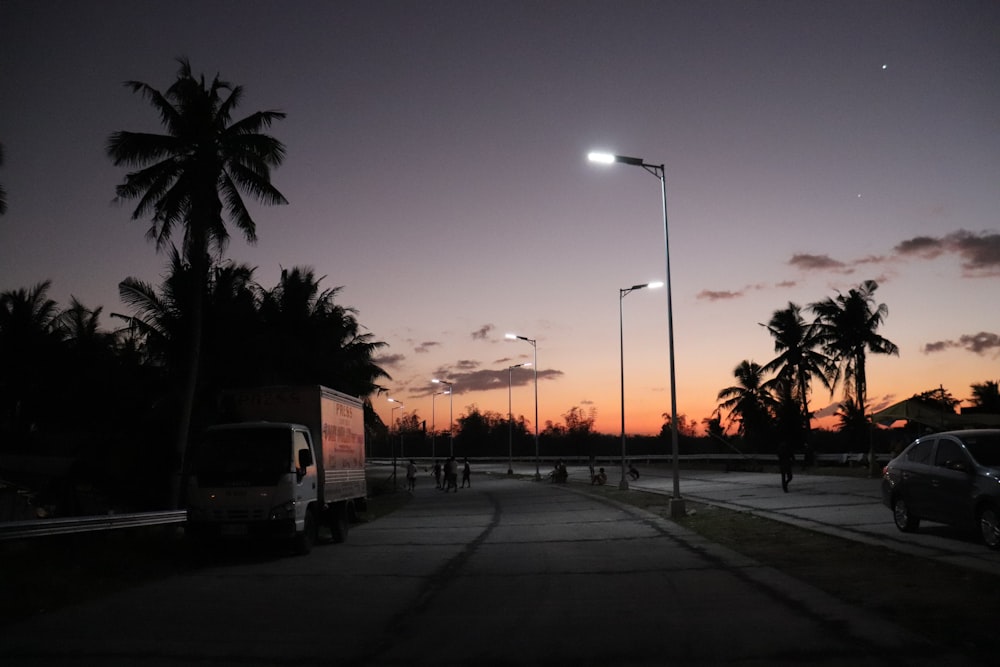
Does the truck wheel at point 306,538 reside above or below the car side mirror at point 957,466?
below

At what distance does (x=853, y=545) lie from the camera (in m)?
13.2

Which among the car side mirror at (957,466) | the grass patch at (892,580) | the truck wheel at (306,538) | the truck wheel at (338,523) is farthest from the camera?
the truck wheel at (338,523)

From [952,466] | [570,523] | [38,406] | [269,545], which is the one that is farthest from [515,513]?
[38,406]

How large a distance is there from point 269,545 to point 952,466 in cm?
1223

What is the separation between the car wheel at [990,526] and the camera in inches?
461

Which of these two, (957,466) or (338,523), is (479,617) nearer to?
(957,466)

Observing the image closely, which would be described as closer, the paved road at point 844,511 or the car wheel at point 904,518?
the paved road at point 844,511

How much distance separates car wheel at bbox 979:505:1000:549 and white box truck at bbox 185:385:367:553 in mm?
10878

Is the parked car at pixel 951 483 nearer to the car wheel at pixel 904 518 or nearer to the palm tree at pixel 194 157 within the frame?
the car wheel at pixel 904 518

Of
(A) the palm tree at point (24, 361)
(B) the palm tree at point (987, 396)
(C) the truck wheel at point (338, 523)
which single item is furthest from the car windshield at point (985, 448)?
(B) the palm tree at point (987, 396)

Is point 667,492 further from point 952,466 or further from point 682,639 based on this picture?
point 682,639

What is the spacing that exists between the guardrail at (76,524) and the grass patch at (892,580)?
10027mm

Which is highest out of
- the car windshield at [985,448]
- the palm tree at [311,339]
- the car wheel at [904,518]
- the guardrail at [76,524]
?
the palm tree at [311,339]

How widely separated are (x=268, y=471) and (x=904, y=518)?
11.3 meters
